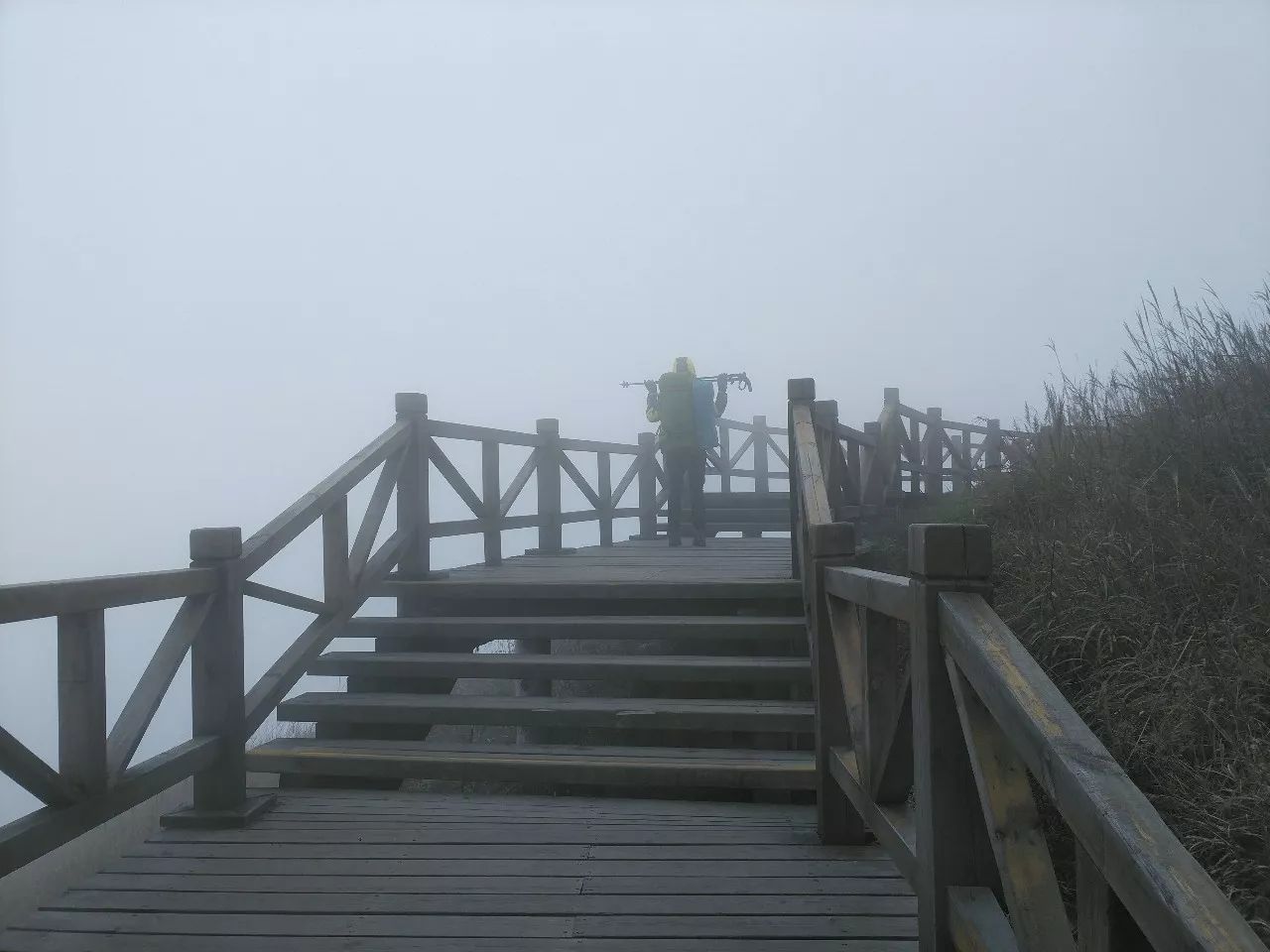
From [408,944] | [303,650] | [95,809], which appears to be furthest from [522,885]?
[303,650]

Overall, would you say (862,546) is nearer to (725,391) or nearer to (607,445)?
(725,391)

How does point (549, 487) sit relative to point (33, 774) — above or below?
above

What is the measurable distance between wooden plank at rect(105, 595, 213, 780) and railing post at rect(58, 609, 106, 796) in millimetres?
81

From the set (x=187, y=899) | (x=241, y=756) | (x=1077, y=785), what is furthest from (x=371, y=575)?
(x=1077, y=785)

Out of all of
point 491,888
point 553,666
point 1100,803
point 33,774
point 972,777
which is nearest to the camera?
point 1100,803

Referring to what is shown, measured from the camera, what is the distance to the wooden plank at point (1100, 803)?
121 centimetres

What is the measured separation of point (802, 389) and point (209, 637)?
3.47 metres

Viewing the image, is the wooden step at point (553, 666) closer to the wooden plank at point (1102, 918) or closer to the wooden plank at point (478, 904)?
the wooden plank at point (478, 904)

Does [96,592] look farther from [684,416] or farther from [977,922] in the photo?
[684,416]

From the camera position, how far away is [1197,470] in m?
4.33

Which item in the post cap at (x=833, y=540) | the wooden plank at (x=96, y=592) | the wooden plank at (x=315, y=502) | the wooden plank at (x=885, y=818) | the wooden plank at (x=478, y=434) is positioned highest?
the wooden plank at (x=478, y=434)

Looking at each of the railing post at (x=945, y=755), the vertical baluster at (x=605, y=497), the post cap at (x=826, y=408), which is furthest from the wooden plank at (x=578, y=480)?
the railing post at (x=945, y=755)

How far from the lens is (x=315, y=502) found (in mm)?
4859

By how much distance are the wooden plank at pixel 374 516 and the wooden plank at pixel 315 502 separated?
96 mm
